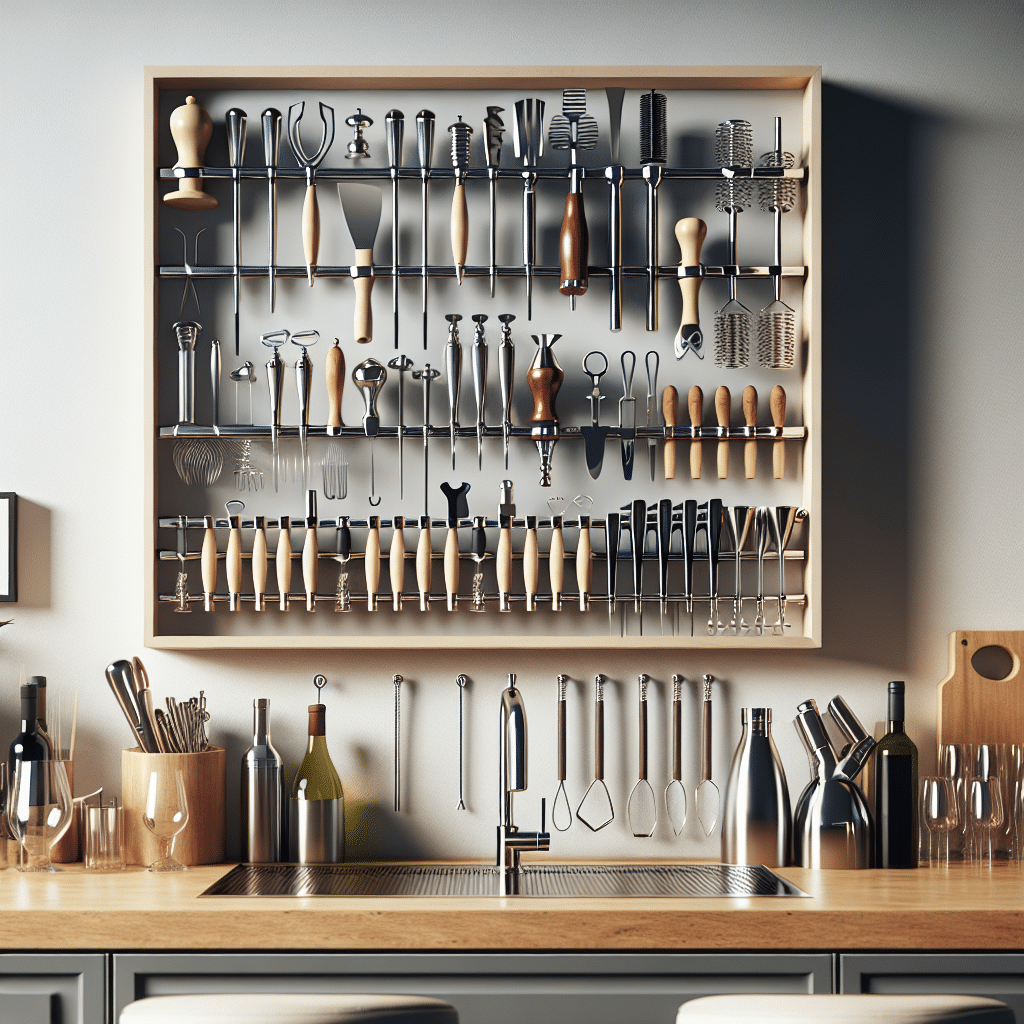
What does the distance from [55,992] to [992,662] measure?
1.85 meters

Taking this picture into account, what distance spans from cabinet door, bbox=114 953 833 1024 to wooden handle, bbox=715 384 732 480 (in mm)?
946

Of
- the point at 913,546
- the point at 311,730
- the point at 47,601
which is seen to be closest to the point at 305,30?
the point at 47,601

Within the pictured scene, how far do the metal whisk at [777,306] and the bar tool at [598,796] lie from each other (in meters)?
0.75

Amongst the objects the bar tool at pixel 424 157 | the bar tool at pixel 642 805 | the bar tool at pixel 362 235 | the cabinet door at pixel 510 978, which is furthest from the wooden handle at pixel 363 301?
the cabinet door at pixel 510 978

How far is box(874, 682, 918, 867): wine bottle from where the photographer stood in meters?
2.00

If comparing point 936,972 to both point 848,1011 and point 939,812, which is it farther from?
point 848,1011

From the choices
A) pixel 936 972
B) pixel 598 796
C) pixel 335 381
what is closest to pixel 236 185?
pixel 335 381

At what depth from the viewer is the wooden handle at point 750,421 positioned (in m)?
2.18

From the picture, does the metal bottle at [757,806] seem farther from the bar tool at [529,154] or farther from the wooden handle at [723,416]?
the bar tool at [529,154]

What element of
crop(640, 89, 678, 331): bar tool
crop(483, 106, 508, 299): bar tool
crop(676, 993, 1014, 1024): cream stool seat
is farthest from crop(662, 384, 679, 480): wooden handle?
crop(676, 993, 1014, 1024): cream stool seat

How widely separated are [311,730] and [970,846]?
128 centimetres

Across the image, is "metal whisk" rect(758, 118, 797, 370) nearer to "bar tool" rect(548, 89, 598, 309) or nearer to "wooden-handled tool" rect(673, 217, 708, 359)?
"wooden-handled tool" rect(673, 217, 708, 359)

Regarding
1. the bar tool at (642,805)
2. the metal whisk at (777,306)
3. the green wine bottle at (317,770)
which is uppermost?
the metal whisk at (777,306)

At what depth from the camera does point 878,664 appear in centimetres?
223
